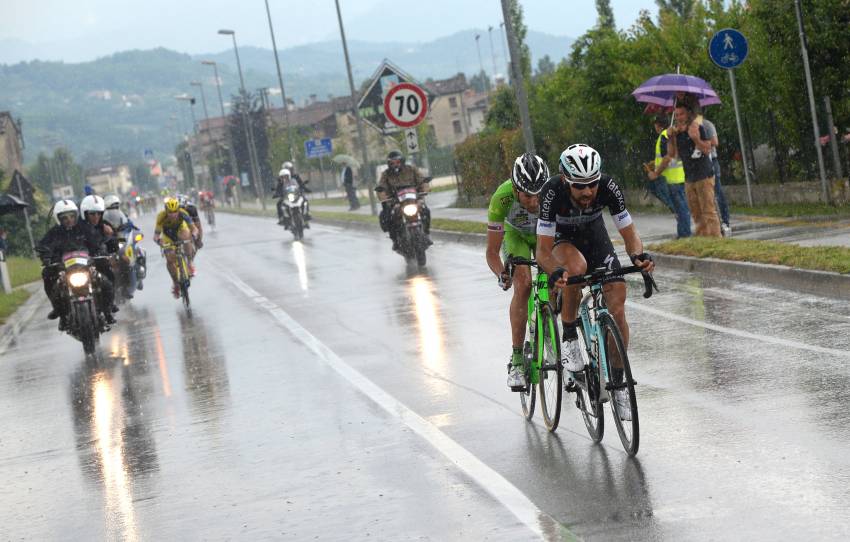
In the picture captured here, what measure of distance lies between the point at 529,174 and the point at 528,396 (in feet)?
4.80

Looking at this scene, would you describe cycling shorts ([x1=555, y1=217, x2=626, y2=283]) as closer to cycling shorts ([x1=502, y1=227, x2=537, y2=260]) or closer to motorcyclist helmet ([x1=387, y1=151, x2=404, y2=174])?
cycling shorts ([x1=502, y1=227, x2=537, y2=260])

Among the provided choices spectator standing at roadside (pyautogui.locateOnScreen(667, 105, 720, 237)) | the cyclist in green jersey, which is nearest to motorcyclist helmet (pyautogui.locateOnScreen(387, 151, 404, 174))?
spectator standing at roadside (pyautogui.locateOnScreen(667, 105, 720, 237))

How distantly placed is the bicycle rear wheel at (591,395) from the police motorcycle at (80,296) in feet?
29.7

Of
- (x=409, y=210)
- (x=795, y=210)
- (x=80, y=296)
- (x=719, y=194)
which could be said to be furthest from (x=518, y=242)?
(x=409, y=210)

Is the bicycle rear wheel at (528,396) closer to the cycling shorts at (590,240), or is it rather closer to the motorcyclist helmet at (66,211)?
the cycling shorts at (590,240)

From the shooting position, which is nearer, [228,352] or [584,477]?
[584,477]

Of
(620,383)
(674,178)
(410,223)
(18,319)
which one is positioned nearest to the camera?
(620,383)

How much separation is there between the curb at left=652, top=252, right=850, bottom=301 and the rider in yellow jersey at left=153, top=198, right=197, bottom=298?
23.9 feet

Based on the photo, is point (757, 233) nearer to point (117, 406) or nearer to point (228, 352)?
point (228, 352)

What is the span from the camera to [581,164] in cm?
747

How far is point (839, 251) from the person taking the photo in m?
14.3

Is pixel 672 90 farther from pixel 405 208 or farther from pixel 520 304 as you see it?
pixel 520 304

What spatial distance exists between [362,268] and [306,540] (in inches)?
669

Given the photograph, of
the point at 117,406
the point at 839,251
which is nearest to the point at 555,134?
the point at 839,251
